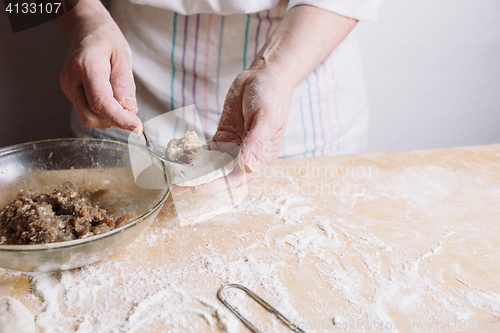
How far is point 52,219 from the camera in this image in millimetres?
590

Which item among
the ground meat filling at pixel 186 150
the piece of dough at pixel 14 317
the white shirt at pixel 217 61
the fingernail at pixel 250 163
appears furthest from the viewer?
the white shirt at pixel 217 61

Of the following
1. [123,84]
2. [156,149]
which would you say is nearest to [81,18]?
[123,84]

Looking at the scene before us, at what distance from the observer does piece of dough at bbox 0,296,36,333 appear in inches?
18.6

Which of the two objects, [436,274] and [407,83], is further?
[407,83]

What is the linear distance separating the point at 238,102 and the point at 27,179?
46 cm

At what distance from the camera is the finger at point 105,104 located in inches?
27.8

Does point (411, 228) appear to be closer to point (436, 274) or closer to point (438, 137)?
point (436, 274)

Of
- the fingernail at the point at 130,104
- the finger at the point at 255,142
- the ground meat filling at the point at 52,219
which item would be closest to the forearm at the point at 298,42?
the finger at the point at 255,142

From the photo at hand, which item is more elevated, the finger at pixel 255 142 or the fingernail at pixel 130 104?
the fingernail at pixel 130 104

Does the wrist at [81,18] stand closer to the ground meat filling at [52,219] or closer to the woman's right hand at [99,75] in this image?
the woman's right hand at [99,75]

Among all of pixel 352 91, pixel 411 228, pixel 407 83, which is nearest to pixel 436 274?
pixel 411 228

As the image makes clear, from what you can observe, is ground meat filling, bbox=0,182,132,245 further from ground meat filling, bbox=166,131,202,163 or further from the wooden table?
ground meat filling, bbox=166,131,202,163

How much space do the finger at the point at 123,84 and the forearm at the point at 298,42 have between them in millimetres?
283

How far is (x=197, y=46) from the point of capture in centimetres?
102
